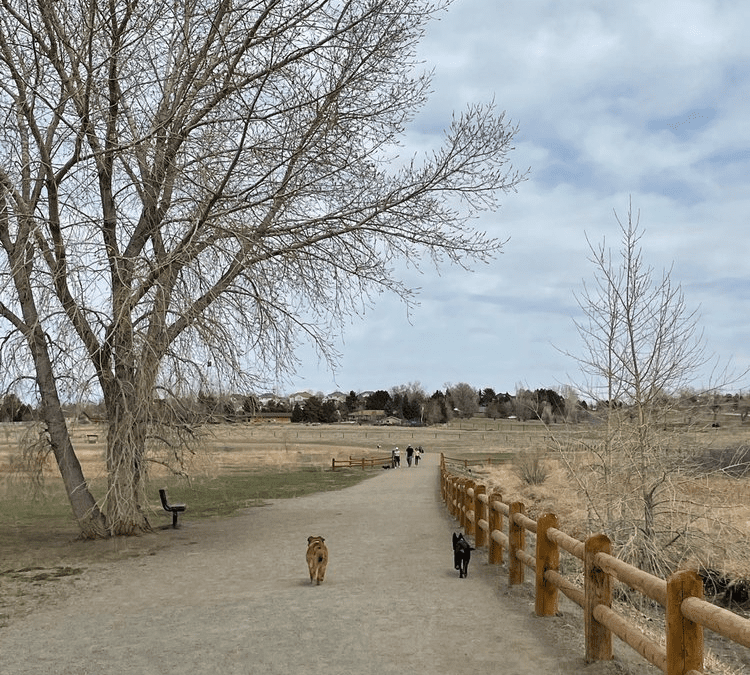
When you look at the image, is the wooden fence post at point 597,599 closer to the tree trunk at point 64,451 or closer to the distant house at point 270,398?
the distant house at point 270,398

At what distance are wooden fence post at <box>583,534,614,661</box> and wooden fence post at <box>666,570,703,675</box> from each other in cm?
148

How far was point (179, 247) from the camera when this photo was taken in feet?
40.8

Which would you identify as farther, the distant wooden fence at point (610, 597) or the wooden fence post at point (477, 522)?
the wooden fence post at point (477, 522)

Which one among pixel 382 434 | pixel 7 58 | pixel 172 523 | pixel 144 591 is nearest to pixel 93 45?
pixel 7 58

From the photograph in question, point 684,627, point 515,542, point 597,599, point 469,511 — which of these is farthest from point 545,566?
point 469,511

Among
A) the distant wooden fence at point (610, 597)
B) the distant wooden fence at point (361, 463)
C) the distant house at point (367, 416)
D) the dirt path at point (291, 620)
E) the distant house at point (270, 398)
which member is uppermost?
the distant house at point (367, 416)

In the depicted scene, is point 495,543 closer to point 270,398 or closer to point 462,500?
point 462,500

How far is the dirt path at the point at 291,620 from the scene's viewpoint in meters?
6.34

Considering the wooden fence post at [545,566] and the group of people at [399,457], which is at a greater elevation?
the wooden fence post at [545,566]

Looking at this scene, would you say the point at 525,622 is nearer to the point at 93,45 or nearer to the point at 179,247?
the point at 179,247

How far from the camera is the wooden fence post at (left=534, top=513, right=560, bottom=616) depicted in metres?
7.42

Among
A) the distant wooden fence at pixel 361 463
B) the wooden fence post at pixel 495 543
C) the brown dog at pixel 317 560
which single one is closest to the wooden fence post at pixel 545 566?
the brown dog at pixel 317 560

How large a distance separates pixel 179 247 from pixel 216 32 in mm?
3422

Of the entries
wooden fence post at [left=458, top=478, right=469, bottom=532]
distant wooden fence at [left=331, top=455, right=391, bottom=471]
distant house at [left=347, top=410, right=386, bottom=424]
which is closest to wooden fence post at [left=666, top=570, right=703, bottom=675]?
wooden fence post at [left=458, top=478, right=469, bottom=532]
